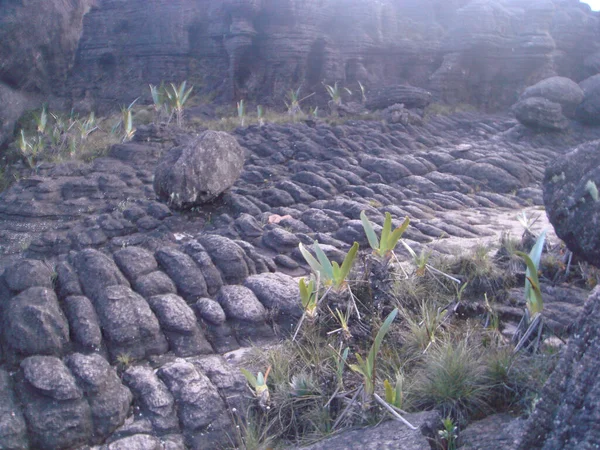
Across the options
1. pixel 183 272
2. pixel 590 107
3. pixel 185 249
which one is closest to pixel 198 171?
pixel 185 249

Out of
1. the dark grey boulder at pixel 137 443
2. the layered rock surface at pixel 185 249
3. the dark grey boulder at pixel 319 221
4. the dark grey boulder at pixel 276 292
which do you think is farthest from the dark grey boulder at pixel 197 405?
the dark grey boulder at pixel 319 221

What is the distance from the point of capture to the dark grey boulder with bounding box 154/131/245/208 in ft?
26.0

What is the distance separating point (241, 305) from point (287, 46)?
13040 millimetres

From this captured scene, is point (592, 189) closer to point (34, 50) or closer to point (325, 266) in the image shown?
point (325, 266)

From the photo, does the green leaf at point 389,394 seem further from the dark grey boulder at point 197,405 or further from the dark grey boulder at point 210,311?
the dark grey boulder at point 210,311

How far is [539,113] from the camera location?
13.7 meters

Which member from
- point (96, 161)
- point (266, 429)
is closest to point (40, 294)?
point (266, 429)

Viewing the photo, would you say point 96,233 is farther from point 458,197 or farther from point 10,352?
point 458,197

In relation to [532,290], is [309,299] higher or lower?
lower

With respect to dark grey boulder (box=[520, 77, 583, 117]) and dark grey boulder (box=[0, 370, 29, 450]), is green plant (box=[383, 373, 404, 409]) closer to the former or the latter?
dark grey boulder (box=[0, 370, 29, 450])

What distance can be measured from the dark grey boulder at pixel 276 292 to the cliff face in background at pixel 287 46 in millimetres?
12206

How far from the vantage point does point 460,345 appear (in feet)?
13.8

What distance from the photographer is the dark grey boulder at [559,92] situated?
46.5 ft

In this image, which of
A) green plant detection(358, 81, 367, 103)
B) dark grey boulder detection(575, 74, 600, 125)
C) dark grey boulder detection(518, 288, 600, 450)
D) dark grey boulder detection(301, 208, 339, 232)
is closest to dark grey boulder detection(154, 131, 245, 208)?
dark grey boulder detection(301, 208, 339, 232)
